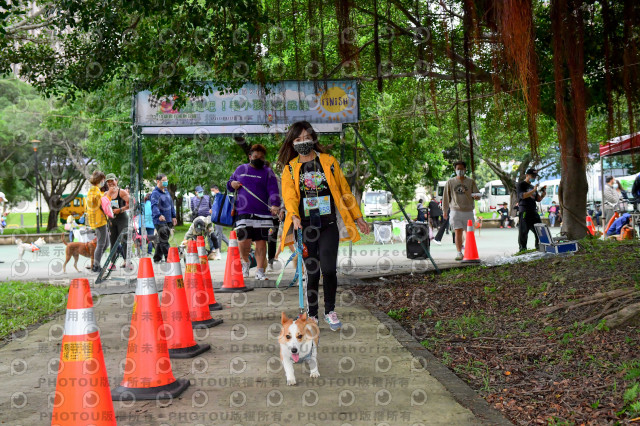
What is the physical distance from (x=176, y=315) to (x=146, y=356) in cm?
105

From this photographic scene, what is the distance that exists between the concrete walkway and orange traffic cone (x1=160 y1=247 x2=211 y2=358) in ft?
0.36

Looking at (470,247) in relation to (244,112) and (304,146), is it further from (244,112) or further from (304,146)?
(304,146)

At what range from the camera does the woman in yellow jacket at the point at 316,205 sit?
541cm

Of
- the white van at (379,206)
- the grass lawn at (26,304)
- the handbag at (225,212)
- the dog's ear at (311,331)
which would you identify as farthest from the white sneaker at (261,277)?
the white van at (379,206)

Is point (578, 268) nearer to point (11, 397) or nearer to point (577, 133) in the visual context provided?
point (577, 133)

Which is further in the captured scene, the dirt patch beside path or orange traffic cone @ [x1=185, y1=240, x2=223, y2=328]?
orange traffic cone @ [x1=185, y1=240, x2=223, y2=328]

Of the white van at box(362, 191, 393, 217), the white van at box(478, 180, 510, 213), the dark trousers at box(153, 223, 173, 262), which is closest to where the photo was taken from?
the dark trousers at box(153, 223, 173, 262)

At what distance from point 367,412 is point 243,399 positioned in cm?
75

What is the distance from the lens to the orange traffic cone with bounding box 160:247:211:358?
4633 millimetres

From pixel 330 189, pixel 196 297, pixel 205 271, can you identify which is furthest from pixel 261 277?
pixel 330 189

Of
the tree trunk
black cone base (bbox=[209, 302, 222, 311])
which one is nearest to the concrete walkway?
black cone base (bbox=[209, 302, 222, 311])

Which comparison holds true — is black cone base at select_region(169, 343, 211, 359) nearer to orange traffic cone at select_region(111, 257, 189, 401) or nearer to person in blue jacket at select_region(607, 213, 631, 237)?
orange traffic cone at select_region(111, 257, 189, 401)

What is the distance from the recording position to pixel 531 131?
3119 millimetres

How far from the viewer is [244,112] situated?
9.95 meters
